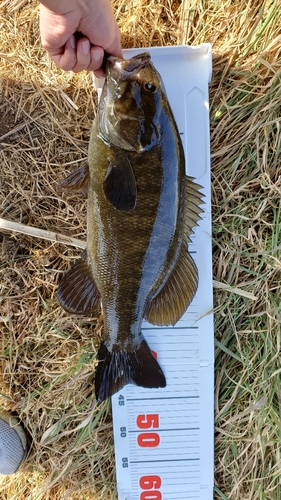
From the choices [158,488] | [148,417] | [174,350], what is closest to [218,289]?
[174,350]

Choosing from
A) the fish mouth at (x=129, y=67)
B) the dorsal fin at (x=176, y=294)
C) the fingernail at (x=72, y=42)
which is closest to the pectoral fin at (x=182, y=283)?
the dorsal fin at (x=176, y=294)

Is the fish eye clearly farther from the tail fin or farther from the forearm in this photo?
the tail fin

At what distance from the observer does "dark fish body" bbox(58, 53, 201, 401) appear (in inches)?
68.4

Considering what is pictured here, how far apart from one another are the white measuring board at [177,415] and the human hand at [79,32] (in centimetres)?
99

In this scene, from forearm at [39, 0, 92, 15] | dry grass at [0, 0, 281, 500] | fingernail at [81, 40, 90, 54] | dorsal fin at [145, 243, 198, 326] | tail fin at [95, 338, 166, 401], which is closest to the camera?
forearm at [39, 0, 92, 15]

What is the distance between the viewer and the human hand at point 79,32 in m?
1.75

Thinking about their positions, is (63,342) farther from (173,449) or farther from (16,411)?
(173,449)

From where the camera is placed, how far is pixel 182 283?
1.97m

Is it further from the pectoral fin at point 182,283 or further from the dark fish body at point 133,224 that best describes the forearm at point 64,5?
the pectoral fin at point 182,283

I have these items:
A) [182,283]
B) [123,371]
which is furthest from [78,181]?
[123,371]

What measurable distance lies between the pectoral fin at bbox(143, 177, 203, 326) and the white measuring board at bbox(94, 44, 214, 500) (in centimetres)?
33

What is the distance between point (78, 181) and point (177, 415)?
4.92 feet

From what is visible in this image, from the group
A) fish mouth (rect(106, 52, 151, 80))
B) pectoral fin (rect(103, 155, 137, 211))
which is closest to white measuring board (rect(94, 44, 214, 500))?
pectoral fin (rect(103, 155, 137, 211))

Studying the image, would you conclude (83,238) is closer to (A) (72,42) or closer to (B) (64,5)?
(A) (72,42)
